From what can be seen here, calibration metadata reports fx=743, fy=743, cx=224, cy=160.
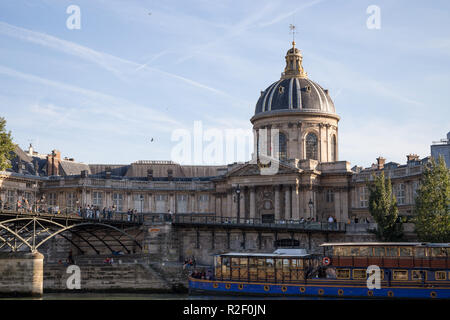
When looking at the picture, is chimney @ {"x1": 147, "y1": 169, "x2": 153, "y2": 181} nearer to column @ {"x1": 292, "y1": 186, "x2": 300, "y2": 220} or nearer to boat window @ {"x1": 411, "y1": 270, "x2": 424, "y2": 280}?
column @ {"x1": 292, "y1": 186, "x2": 300, "y2": 220}

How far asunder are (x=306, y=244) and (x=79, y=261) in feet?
80.9

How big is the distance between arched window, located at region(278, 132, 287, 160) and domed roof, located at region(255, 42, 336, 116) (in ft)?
12.4

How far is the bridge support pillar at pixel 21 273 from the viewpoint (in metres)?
68.1

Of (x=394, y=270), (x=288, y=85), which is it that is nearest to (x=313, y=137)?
(x=288, y=85)

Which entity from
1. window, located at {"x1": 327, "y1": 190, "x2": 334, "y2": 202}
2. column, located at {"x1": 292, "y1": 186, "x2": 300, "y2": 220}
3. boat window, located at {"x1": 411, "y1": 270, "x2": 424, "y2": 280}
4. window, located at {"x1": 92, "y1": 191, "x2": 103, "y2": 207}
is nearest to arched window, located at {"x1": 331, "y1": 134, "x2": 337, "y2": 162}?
window, located at {"x1": 327, "y1": 190, "x2": 334, "y2": 202}

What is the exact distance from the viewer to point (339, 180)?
98688 mm

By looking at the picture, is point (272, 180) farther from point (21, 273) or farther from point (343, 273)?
point (21, 273)

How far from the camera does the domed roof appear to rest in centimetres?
10394

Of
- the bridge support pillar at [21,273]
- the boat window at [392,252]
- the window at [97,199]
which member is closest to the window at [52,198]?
the window at [97,199]

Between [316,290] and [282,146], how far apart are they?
44.9 metres
